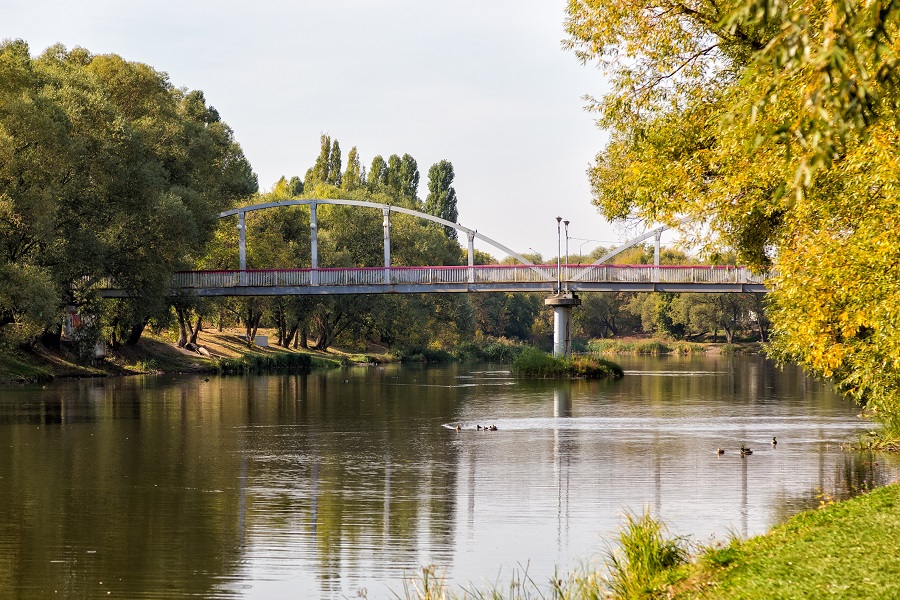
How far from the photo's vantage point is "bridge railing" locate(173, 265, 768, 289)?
7181cm

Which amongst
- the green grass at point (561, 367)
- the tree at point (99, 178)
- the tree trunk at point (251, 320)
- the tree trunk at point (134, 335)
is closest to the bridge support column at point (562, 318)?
the green grass at point (561, 367)

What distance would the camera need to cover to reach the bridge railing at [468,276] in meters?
71.8

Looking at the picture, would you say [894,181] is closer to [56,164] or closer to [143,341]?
[56,164]

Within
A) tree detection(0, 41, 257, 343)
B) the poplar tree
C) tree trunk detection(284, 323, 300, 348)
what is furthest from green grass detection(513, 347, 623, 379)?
the poplar tree

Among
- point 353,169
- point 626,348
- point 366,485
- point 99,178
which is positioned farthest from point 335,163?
point 366,485

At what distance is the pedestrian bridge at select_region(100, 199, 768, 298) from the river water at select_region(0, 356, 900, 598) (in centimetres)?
2862

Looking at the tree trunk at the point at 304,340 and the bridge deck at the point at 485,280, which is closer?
the bridge deck at the point at 485,280

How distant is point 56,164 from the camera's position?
1932 inches

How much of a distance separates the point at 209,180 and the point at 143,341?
37.9 ft

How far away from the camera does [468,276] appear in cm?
7375

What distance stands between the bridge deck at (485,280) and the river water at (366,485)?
28.6 metres

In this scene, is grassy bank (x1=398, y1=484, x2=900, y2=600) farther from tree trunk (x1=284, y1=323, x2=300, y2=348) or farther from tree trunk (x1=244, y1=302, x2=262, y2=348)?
tree trunk (x1=284, y1=323, x2=300, y2=348)

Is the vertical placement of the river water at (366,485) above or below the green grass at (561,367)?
below

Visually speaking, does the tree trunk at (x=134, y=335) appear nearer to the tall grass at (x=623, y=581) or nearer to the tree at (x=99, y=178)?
the tree at (x=99, y=178)
